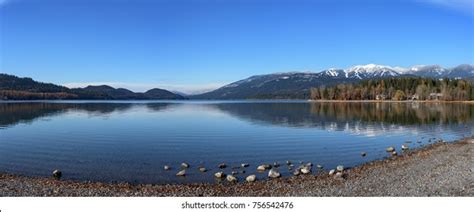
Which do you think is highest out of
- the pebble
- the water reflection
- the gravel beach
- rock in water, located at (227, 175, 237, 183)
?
the water reflection

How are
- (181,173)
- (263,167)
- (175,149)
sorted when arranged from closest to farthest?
1. (181,173)
2. (263,167)
3. (175,149)

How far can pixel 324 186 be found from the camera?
19.0m

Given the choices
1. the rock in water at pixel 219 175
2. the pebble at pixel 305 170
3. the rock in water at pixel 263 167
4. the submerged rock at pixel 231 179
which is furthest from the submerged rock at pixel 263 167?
the submerged rock at pixel 231 179

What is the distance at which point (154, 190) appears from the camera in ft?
62.6

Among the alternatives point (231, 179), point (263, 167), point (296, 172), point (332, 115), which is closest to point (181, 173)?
point (231, 179)

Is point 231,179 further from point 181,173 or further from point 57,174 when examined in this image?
point 57,174

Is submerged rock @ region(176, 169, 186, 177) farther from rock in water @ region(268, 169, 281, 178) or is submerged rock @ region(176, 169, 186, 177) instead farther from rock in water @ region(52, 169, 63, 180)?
rock in water @ region(52, 169, 63, 180)

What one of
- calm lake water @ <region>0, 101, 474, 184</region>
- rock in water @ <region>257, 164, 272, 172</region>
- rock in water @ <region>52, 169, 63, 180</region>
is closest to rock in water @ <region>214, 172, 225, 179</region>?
calm lake water @ <region>0, 101, 474, 184</region>

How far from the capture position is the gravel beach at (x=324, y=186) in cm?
1728

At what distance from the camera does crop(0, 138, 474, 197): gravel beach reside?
1728 centimetres

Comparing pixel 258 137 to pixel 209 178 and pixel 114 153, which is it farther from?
pixel 209 178

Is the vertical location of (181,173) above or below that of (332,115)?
below

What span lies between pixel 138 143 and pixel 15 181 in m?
17.4
